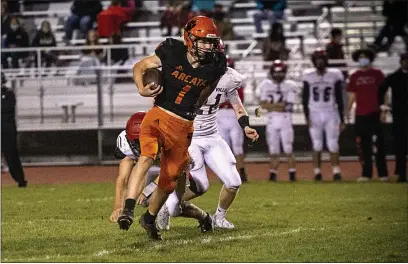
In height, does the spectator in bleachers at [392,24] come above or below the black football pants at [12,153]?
above

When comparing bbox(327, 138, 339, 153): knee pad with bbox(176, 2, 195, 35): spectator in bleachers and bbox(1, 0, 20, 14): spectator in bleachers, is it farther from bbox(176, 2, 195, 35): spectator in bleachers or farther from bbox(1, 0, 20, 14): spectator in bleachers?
bbox(1, 0, 20, 14): spectator in bleachers

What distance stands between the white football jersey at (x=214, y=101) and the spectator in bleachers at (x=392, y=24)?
40.1 ft

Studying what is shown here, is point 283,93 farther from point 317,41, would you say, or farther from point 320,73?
point 317,41

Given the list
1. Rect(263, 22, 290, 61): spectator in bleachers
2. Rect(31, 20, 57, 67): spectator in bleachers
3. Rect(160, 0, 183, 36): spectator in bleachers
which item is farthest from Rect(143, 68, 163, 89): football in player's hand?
Rect(160, 0, 183, 36): spectator in bleachers

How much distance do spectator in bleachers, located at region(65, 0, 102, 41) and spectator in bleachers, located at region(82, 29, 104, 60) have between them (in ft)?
3.94

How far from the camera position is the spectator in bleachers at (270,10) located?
21750 mm

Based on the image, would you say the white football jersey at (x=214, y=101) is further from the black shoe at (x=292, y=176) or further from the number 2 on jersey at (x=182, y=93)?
the black shoe at (x=292, y=176)

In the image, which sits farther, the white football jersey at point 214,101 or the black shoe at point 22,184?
the black shoe at point 22,184

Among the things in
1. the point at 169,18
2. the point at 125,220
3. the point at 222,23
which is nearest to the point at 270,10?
the point at 222,23

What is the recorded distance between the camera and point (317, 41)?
2108 cm

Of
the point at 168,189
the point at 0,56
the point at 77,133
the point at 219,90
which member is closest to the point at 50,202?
the point at 219,90

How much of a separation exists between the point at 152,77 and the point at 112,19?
13710 millimetres

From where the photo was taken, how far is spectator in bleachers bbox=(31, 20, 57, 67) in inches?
811

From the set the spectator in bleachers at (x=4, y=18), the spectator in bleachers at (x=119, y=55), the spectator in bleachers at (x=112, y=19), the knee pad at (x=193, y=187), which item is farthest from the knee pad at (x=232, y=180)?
the spectator in bleachers at (x=4, y=18)
